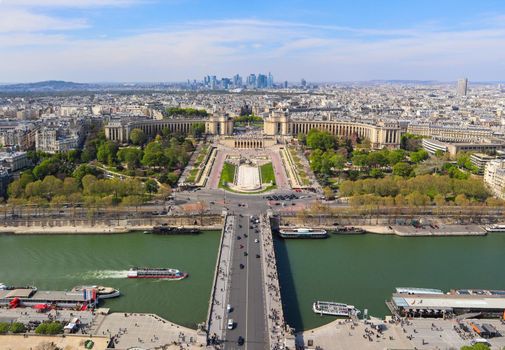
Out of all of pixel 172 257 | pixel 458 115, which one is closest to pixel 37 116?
pixel 172 257

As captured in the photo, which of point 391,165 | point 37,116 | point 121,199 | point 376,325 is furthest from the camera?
point 37,116

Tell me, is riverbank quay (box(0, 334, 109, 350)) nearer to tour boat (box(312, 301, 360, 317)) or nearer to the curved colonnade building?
tour boat (box(312, 301, 360, 317))

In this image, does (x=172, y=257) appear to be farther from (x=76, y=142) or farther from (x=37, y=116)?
(x=37, y=116)

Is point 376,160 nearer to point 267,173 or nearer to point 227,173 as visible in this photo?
point 267,173

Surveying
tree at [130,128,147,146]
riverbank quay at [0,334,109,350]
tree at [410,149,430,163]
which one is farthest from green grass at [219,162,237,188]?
riverbank quay at [0,334,109,350]

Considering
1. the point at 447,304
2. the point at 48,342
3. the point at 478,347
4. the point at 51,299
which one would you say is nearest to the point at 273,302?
the point at 478,347
